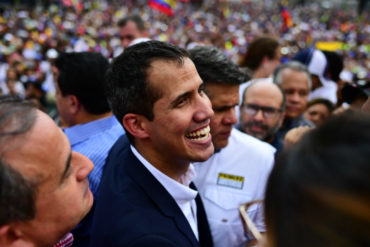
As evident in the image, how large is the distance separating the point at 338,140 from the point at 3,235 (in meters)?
0.89

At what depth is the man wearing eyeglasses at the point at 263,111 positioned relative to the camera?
2.78 metres

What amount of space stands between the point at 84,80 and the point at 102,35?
50.5ft

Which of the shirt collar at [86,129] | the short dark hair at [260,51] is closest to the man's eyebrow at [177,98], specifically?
the shirt collar at [86,129]

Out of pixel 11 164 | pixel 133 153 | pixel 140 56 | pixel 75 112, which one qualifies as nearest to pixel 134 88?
pixel 140 56

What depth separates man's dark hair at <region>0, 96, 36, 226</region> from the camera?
87cm

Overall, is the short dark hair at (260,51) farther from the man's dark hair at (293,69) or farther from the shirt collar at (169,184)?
the shirt collar at (169,184)

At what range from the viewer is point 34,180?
94 cm

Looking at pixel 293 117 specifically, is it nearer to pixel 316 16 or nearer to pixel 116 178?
pixel 116 178

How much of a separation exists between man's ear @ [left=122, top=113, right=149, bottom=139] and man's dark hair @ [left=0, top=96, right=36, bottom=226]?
0.49 meters

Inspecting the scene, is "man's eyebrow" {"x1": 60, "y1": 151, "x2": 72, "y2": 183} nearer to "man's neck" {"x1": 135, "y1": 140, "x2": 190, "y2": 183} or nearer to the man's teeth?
"man's neck" {"x1": 135, "y1": 140, "x2": 190, "y2": 183}

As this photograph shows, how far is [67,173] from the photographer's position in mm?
1079

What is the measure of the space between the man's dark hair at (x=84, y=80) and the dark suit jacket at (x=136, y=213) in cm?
99

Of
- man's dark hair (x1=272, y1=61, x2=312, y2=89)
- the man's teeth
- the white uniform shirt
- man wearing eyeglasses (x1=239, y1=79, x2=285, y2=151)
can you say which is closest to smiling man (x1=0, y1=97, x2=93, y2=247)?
the man's teeth

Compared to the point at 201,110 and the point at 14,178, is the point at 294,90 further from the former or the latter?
the point at 14,178
